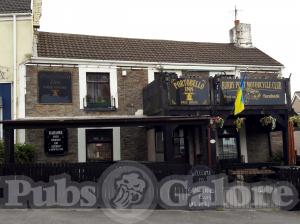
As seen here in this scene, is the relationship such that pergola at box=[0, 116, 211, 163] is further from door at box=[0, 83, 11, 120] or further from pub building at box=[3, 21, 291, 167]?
door at box=[0, 83, 11, 120]

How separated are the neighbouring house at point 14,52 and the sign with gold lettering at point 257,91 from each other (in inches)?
312

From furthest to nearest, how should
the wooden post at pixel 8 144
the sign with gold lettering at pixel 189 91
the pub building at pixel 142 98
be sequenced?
the pub building at pixel 142 98, the sign with gold lettering at pixel 189 91, the wooden post at pixel 8 144

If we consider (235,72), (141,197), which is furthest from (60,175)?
(235,72)

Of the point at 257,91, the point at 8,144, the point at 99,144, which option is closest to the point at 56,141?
the point at 99,144

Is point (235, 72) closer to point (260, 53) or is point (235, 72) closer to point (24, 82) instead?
point (260, 53)

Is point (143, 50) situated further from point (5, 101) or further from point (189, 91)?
point (5, 101)

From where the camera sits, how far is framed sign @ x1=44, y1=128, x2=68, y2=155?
650 inches

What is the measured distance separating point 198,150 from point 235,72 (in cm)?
419

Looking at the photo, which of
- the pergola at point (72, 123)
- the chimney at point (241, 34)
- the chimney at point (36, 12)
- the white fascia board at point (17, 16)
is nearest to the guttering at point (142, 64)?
the white fascia board at point (17, 16)

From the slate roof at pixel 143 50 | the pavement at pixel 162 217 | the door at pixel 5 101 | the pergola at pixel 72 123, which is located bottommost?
the pavement at pixel 162 217

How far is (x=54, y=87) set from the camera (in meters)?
16.9

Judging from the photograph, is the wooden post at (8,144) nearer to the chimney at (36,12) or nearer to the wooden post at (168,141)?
the wooden post at (168,141)

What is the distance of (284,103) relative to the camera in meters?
16.7

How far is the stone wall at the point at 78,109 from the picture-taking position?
54.3 ft
